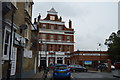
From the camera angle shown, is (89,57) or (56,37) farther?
(56,37)

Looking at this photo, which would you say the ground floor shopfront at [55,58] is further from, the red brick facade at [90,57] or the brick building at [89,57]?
the brick building at [89,57]

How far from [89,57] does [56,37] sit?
35.3 feet

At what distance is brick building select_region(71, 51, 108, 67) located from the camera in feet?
129

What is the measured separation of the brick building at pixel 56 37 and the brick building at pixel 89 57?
5001mm

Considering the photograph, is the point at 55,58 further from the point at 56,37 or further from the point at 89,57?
the point at 89,57

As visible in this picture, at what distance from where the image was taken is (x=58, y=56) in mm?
45062

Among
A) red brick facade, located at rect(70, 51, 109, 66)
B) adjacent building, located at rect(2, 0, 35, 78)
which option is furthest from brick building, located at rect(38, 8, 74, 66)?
adjacent building, located at rect(2, 0, 35, 78)

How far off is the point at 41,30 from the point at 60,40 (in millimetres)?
5663

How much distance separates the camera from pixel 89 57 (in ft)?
132

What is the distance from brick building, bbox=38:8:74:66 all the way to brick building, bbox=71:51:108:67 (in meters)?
5.00

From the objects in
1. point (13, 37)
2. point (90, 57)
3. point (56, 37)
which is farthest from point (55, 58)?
point (13, 37)

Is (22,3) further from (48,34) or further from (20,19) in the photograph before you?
(48,34)

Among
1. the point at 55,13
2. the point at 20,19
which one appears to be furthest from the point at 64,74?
the point at 55,13

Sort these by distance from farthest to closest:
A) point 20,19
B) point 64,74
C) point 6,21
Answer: point 64,74 → point 20,19 → point 6,21
